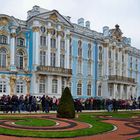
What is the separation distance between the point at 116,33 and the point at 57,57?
16.9 m

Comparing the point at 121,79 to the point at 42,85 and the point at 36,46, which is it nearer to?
the point at 42,85

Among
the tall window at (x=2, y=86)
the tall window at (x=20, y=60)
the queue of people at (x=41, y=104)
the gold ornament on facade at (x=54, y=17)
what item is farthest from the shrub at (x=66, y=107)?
the gold ornament on facade at (x=54, y=17)

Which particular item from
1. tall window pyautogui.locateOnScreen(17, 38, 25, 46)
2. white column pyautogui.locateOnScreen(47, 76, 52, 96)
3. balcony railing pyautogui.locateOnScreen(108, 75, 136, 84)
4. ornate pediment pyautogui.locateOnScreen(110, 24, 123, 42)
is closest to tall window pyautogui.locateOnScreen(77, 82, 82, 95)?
balcony railing pyautogui.locateOnScreen(108, 75, 136, 84)

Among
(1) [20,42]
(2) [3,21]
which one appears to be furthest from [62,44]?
(2) [3,21]

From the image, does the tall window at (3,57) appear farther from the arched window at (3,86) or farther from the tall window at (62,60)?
the tall window at (62,60)

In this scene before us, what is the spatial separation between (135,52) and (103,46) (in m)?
12.8

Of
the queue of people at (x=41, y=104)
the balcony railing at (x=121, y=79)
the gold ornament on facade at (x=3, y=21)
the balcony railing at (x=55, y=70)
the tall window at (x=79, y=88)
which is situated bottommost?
the queue of people at (x=41, y=104)

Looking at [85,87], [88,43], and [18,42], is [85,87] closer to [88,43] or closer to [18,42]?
[88,43]

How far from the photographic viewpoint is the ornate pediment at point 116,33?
2354 inches

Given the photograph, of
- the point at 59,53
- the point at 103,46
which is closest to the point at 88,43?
the point at 103,46

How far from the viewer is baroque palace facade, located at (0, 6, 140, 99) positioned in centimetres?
4344

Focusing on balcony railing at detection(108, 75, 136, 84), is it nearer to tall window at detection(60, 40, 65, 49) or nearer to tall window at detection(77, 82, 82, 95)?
tall window at detection(77, 82, 82, 95)

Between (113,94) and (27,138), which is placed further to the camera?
(113,94)

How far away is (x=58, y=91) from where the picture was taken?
156ft
